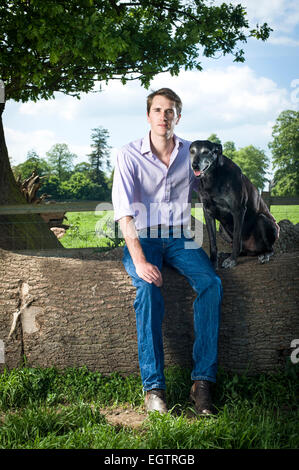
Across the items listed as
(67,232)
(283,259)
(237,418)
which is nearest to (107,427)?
(237,418)

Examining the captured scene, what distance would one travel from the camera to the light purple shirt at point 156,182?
3.54 meters

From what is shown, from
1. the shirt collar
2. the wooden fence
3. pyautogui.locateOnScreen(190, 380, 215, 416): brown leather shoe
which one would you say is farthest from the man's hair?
the wooden fence

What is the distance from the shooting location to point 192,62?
770 centimetres

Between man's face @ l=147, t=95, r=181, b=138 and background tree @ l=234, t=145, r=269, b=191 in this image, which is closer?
man's face @ l=147, t=95, r=181, b=138

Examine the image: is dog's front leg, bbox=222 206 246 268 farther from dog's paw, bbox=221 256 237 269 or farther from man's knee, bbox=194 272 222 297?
man's knee, bbox=194 272 222 297

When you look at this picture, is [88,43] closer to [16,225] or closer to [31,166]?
[16,225]

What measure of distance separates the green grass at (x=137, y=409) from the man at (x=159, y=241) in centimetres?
24

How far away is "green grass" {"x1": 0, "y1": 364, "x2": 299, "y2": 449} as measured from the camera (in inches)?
104

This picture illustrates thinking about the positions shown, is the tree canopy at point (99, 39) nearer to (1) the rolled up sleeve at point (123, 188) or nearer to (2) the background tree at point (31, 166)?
(1) the rolled up sleeve at point (123, 188)

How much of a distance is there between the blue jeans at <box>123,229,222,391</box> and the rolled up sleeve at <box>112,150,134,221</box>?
1.12 feet

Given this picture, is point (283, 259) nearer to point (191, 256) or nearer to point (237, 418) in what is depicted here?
point (191, 256)

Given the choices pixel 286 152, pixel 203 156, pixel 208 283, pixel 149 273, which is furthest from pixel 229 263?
pixel 286 152
